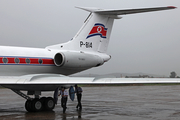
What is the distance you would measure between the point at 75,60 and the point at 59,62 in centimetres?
80

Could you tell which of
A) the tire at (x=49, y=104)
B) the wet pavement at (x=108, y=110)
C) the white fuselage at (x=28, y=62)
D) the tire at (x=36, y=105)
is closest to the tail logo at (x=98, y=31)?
the white fuselage at (x=28, y=62)

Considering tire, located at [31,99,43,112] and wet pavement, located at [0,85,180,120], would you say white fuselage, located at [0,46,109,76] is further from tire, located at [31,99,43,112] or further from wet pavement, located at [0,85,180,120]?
wet pavement, located at [0,85,180,120]

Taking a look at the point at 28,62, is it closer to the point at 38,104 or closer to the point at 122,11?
the point at 38,104

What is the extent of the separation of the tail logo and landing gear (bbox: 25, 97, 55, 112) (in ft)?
15.5

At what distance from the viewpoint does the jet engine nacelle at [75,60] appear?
13.8m

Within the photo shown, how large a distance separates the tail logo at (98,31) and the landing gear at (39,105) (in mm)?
4733

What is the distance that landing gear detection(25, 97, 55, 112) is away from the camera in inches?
513

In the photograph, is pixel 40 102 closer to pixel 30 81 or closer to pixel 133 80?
pixel 30 81

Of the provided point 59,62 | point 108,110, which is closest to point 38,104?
point 59,62

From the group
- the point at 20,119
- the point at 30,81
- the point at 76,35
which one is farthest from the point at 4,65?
the point at 76,35

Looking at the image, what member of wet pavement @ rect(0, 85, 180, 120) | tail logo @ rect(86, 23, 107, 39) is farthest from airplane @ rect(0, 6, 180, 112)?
wet pavement @ rect(0, 85, 180, 120)

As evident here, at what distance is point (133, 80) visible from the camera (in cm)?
1048

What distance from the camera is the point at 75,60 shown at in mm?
14188

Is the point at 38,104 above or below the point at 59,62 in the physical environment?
below
